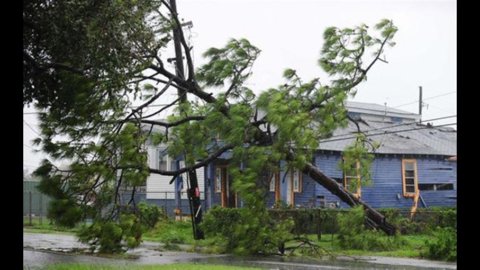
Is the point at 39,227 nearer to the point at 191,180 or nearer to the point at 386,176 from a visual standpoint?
the point at 191,180

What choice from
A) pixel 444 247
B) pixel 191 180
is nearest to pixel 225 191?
pixel 191 180

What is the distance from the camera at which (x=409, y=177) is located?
31.4 meters

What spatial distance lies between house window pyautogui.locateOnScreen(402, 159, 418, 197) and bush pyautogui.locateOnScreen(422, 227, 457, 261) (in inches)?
566

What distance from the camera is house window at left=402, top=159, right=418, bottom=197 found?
102 ft

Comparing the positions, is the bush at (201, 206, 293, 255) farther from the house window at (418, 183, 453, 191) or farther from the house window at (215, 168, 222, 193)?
the house window at (418, 183, 453, 191)

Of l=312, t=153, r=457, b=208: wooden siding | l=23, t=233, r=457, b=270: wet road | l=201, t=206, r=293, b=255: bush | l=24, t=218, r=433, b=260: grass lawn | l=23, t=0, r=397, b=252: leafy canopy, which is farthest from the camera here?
l=312, t=153, r=457, b=208: wooden siding

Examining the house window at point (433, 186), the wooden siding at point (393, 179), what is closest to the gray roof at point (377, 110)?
the wooden siding at point (393, 179)

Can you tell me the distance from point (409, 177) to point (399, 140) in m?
2.01

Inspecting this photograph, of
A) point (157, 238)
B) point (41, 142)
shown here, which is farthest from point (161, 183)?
point (41, 142)

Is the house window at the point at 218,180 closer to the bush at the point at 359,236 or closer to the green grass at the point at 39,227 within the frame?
the green grass at the point at 39,227

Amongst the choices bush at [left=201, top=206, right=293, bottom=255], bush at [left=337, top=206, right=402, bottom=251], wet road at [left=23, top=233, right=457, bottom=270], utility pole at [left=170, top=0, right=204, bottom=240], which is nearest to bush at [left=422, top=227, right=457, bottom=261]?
wet road at [left=23, top=233, right=457, bottom=270]

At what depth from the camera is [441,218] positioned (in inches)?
862
